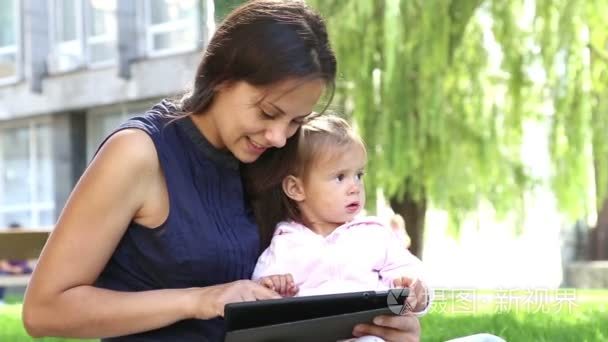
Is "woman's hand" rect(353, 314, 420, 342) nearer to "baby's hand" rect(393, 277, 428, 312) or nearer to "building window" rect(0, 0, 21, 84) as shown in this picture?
"baby's hand" rect(393, 277, 428, 312)

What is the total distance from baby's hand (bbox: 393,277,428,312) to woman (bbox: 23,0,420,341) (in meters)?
0.04

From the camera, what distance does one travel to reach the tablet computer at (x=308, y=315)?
1.57m

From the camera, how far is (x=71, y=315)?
5.56ft

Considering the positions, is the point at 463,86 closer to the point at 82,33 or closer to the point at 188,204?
the point at 188,204

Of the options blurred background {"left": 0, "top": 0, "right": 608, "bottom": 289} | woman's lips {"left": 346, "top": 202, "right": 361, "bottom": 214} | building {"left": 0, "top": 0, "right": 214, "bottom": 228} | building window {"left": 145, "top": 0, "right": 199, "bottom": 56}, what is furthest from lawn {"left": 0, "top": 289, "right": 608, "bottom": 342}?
building window {"left": 145, "top": 0, "right": 199, "bottom": 56}

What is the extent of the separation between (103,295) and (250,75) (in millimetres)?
458

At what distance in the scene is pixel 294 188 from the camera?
84.4 inches

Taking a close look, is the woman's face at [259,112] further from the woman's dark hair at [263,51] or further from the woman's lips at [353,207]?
the woman's lips at [353,207]

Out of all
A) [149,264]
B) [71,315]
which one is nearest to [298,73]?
[149,264]

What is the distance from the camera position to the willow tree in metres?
6.95

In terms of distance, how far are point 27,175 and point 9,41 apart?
7.52 feet

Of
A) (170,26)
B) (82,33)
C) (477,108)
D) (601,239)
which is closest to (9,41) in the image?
(82,33)

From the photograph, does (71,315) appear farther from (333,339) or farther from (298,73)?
(298,73)

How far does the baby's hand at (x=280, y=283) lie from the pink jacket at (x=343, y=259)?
133 mm
